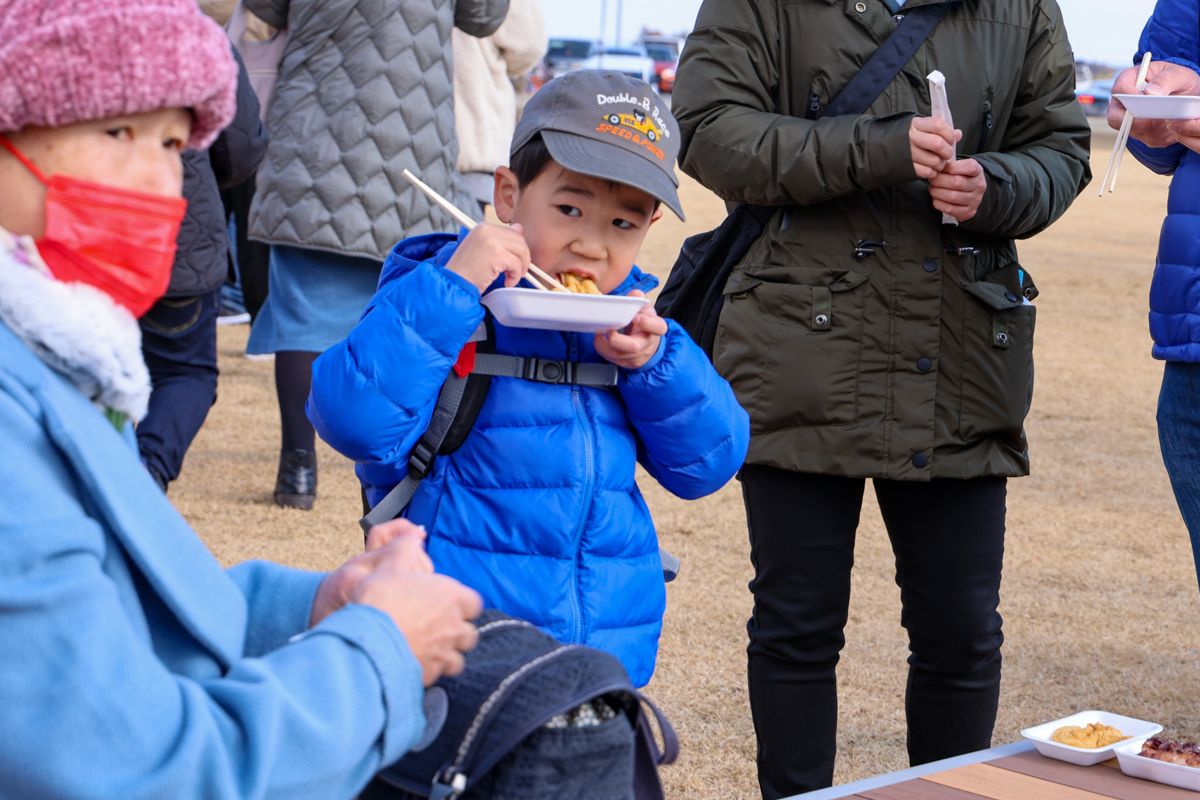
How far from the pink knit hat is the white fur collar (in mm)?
120

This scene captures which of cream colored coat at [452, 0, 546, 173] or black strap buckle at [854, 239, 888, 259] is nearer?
black strap buckle at [854, 239, 888, 259]

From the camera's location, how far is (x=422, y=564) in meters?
1.63

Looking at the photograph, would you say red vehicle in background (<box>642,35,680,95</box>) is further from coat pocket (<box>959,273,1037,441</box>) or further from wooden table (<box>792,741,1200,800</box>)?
wooden table (<box>792,741,1200,800</box>)

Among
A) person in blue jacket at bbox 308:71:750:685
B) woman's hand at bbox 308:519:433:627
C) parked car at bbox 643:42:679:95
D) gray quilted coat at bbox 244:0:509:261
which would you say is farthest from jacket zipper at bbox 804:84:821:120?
parked car at bbox 643:42:679:95

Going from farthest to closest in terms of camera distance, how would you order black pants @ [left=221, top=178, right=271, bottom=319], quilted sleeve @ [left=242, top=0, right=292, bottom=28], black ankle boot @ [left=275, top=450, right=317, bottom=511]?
black pants @ [left=221, top=178, right=271, bottom=319], black ankle boot @ [left=275, top=450, right=317, bottom=511], quilted sleeve @ [left=242, top=0, right=292, bottom=28]

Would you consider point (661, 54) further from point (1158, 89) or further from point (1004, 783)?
point (1004, 783)

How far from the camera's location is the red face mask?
140cm

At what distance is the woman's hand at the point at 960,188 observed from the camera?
285 centimetres

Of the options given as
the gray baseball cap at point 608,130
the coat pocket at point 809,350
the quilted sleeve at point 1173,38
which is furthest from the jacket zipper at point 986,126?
the gray baseball cap at point 608,130

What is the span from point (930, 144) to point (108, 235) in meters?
1.75

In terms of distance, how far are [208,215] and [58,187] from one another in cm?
308

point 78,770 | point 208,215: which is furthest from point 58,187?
point 208,215

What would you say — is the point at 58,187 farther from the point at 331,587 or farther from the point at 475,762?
the point at 475,762

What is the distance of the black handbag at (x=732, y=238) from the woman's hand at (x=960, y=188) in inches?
8.1
